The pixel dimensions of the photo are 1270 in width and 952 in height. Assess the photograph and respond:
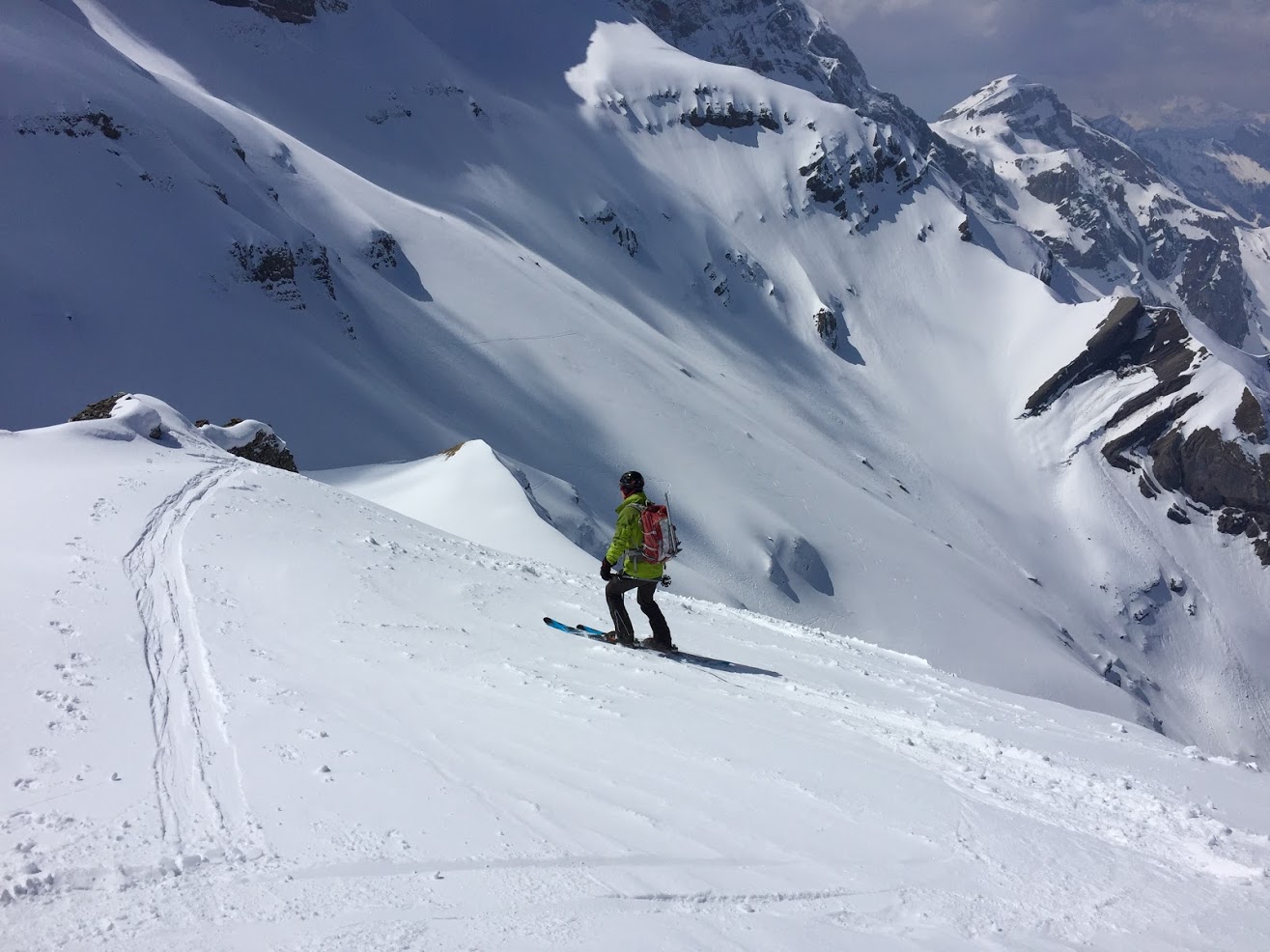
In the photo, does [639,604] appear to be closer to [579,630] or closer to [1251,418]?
[579,630]

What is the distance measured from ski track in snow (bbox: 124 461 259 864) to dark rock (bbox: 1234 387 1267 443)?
5530 inches

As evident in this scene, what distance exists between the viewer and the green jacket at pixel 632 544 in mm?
9625

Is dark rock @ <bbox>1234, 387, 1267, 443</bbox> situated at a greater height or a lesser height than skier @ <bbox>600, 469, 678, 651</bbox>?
greater

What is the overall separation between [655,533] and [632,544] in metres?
0.32

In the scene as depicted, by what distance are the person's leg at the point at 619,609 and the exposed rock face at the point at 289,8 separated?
324 feet

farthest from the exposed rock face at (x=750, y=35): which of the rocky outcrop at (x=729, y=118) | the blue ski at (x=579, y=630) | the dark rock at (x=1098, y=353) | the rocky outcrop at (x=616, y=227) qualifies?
the blue ski at (x=579, y=630)

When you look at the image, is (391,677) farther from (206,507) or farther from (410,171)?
(410,171)

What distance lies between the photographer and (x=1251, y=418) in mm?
113500

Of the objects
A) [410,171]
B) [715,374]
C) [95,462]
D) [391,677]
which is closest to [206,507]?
[95,462]

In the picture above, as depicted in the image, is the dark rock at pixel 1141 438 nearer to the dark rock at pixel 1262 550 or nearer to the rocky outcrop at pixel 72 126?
the dark rock at pixel 1262 550

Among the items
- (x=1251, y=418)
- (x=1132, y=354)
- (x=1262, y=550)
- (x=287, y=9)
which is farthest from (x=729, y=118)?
(x=1262, y=550)

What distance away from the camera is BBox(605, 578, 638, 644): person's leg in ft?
32.5

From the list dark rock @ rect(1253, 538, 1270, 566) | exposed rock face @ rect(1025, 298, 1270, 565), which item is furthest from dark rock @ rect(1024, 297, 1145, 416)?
dark rock @ rect(1253, 538, 1270, 566)

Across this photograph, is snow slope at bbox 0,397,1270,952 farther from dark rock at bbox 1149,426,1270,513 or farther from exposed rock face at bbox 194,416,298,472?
dark rock at bbox 1149,426,1270,513
